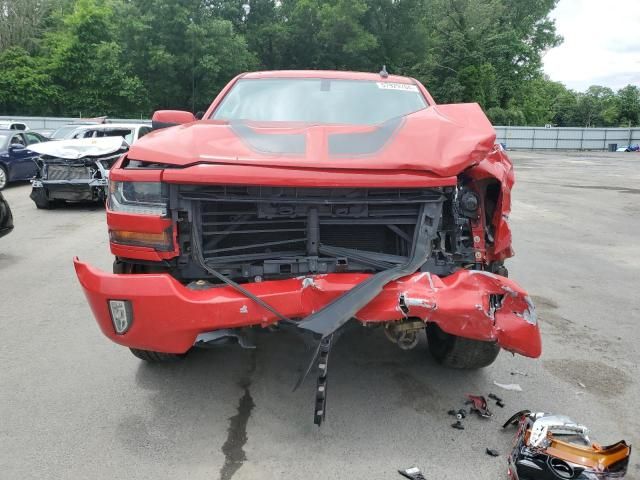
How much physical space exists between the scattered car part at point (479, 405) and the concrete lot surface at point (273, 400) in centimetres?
6

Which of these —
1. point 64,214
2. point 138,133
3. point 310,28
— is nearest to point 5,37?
point 310,28

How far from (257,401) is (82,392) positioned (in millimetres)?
1106

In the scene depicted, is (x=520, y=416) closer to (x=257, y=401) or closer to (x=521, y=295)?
(x=521, y=295)

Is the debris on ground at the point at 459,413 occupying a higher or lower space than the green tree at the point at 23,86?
lower

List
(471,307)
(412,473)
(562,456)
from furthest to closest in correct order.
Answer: (471,307)
(412,473)
(562,456)

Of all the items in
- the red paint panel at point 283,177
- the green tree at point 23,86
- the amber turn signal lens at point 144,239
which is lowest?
the amber turn signal lens at point 144,239

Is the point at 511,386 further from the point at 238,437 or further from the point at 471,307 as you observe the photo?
the point at 238,437

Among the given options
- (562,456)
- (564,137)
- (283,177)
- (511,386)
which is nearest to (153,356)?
(283,177)

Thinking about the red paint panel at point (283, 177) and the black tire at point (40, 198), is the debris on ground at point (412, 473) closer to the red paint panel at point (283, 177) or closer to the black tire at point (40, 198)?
the red paint panel at point (283, 177)

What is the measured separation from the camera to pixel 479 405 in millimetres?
3352

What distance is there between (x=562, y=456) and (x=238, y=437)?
159 cm

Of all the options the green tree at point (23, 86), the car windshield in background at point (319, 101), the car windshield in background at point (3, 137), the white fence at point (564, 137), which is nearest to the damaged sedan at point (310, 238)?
the car windshield in background at point (319, 101)

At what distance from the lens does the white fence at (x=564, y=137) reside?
43281mm

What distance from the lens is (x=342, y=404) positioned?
340cm
